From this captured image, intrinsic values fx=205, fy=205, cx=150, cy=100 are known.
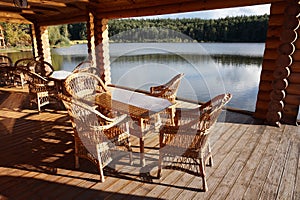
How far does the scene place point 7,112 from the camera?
3.96 metres

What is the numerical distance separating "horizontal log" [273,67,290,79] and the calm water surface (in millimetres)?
2211

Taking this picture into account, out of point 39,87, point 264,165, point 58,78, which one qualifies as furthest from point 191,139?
point 39,87

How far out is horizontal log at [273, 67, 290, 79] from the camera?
302 centimetres

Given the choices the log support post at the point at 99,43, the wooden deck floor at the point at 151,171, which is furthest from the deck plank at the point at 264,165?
the log support post at the point at 99,43

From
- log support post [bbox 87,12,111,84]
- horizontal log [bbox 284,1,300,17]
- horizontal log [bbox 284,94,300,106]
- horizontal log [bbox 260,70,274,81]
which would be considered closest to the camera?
horizontal log [bbox 284,1,300,17]

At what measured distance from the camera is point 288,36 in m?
2.92

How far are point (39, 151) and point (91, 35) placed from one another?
3692mm

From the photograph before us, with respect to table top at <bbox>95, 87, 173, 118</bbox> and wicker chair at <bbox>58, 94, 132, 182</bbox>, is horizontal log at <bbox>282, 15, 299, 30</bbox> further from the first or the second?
wicker chair at <bbox>58, 94, 132, 182</bbox>

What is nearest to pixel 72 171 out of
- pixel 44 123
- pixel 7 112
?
pixel 44 123

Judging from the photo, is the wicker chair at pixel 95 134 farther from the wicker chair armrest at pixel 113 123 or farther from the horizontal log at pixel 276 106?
the horizontal log at pixel 276 106

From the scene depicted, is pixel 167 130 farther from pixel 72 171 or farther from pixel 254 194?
pixel 72 171

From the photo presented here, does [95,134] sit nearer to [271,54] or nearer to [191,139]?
[191,139]

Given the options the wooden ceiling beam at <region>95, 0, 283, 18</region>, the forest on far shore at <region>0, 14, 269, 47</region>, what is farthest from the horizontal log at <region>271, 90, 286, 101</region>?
the forest on far shore at <region>0, 14, 269, 47</region>

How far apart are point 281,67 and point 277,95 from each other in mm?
429
